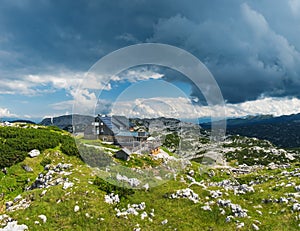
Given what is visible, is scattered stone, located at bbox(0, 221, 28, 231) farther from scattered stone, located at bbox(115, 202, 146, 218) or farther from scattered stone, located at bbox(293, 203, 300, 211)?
A: scattered stone, located at bbox(293, 203, 300, 211)

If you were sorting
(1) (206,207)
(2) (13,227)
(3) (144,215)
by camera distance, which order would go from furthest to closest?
(1) (206,207), (3) (144,215), (2) (13,227)

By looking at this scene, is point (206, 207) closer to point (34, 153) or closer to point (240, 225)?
point (240, 225)

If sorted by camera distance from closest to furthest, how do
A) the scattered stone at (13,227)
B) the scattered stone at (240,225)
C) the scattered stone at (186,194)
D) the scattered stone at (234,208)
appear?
the scattered stone at (13,227) → the scattered stone at (240,225) → the scattered stone at (234,208) → the scattered stone at (186,194)

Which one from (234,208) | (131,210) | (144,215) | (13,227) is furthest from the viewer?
(234,208)

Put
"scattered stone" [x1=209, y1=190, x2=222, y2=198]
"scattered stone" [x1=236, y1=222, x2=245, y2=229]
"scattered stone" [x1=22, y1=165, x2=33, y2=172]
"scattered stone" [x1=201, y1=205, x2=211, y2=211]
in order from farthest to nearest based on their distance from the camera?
"scattered stone" [x1=22, y1=165, x2=33, y2=172]
"scattered stone" [x1=209, y1=190, x2=222, y2=198]
"scattered stone" [x1=201, y1=205, x2=211, y2=211]
"scattered stone" [x1=236, y1=222, x2=245, y2=229]

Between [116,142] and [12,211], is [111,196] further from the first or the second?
[116,142]

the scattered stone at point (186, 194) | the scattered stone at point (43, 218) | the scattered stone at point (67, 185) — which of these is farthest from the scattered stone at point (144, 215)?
the scattered stone at point (67, 185)

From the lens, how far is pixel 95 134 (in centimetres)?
6400

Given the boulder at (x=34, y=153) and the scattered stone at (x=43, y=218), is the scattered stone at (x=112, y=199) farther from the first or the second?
the boulder at (x=34, y=153)

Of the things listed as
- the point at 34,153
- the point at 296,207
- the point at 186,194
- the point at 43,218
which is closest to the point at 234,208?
the point at 186,194

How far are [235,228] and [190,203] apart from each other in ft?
17.9

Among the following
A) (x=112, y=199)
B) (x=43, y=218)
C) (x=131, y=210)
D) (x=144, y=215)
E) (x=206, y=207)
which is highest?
(x=112, y=199)

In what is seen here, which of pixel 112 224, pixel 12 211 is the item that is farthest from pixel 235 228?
pixel 12 211

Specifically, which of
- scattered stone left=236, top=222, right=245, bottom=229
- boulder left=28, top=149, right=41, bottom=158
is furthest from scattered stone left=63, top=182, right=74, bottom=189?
boulder left=28, top=149, right=41, bottom=158
